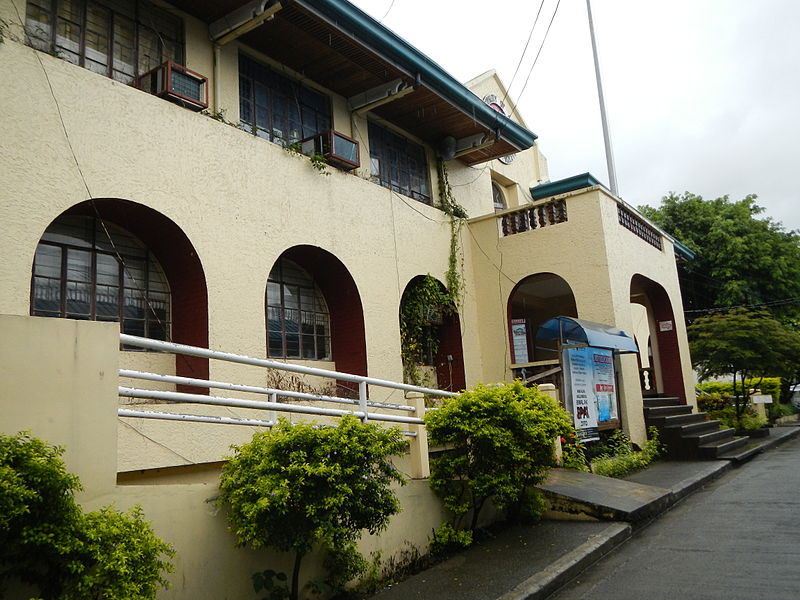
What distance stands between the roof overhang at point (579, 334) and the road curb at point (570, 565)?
3.74 metres

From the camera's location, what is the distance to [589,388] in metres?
10.9

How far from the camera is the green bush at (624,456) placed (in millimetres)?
10523

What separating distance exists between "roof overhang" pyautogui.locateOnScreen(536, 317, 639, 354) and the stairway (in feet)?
8.28

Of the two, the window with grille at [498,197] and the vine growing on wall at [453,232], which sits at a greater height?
the window with grille at [498,197]

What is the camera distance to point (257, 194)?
30.5 ft

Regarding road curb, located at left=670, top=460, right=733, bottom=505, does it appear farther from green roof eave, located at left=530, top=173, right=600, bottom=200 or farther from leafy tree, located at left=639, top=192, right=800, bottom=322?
leafy tree, located at left=639, top=192, right=800, bottom=322

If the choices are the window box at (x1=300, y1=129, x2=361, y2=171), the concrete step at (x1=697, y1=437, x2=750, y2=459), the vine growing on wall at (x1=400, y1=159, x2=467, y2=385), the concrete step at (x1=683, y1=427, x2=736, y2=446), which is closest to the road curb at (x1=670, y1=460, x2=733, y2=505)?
the concrete step at (x1=697, y1=437, x2=750, y2=459)

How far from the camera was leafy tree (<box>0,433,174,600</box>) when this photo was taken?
127 inches

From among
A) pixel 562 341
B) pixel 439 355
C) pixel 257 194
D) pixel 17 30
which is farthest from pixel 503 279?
pixel 17 30

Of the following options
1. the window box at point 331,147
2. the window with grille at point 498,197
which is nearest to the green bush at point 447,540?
the window box at point 331,147

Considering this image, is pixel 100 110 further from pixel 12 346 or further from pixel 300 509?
pixel 300 509

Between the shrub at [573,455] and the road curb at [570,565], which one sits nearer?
the road curb at [570,565]

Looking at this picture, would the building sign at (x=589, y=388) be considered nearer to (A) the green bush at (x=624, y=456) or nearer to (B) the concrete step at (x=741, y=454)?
(A) the green bush at (x=624, y=456)

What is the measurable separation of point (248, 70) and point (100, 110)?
10.0 ft
